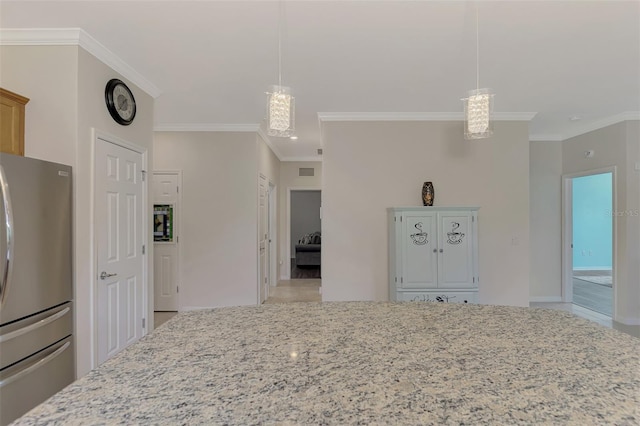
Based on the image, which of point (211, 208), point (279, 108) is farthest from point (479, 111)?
point (211, 208)

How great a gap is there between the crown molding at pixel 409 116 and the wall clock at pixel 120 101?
6.61ft

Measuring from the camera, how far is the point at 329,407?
2.67ft

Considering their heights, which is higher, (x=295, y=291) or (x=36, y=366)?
(x=36, y=366)

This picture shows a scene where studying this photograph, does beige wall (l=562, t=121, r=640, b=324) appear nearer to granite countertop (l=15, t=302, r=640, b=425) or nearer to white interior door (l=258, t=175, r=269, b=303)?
granite countertop (l=15, t=302, r=640, b=425)

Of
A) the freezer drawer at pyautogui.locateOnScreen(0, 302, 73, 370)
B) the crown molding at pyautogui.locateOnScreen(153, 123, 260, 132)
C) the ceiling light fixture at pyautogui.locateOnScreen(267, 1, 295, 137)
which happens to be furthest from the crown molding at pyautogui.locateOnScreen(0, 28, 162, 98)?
the crown molding at pyautogui.locateOnScreen(153, 123, 260, 132)

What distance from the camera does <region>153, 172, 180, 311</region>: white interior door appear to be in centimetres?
461

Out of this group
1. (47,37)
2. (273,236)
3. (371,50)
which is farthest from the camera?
(273,236)

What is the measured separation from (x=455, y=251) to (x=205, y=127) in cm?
359

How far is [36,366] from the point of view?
1932 mm

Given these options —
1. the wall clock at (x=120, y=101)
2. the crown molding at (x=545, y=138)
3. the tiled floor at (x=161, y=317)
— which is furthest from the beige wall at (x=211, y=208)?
the crown molding at (x=545, y=138)

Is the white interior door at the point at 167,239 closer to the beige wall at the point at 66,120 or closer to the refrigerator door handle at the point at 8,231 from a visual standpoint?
the beige wall at the point at 66,120

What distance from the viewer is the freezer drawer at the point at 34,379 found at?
1767mm

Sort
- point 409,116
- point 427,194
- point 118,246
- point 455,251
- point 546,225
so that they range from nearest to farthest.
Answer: point 118,246 < point 455,251 < point 427,194 < point 409,116 < point 546,225

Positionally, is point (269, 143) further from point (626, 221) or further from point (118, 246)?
point (626, 221)
